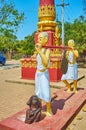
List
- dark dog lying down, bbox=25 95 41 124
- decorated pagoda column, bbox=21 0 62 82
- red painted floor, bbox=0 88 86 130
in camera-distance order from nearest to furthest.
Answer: red painted floor, bbox=0 88 86 130 → dark dog lying down, bbox=25 95 41 124 → decorated pagoda column, bbox=21 0 62 82

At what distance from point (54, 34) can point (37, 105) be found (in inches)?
293

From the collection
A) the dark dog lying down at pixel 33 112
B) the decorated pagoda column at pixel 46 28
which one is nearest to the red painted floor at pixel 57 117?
the dark dog lying down at pixel 33 112

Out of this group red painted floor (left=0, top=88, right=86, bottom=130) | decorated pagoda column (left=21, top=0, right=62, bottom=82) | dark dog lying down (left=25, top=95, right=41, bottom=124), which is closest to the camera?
red painted floor (left=0, top=88, right=86, bottom=130)

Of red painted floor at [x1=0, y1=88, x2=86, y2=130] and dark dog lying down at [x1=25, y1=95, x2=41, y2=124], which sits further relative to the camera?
dark dog lying down at [x1=25, y1=95, x2=41, y2=124]

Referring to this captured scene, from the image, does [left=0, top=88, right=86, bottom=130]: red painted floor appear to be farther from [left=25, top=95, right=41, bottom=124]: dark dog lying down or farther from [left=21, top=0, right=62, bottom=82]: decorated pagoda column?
[left=21, top=0, right=62, bottom=82]: decorated pagoda column

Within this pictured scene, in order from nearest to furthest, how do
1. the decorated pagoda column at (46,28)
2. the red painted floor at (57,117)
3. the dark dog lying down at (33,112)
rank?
the red painted floor at (57,117) → the dark dog lying down at (33,112) → the decorated pagoda column at (46,28)

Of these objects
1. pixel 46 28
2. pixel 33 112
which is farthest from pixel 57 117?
pixel 46 28

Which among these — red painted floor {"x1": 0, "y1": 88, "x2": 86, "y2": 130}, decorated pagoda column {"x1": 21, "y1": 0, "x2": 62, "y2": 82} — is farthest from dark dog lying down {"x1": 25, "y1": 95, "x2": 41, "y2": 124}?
decorated pagoda column {"x1": 21, "y1": 0, "x2": 62, "y2": 82}

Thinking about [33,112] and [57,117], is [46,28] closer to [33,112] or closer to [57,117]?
[57,117]

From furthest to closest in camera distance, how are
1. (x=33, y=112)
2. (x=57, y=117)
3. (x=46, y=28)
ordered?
(x=46, y=28)
(x=57, y=117)
(x=33, y=112)

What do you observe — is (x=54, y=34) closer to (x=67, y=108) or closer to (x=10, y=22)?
(x=67, y=108)

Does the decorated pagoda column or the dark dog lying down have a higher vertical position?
the decorated pagoda column

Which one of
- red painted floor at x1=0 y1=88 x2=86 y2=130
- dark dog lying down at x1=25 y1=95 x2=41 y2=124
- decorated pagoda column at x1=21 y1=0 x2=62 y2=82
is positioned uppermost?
decorated pagoda column at x1=21 y1=0 x2=62 y2=82

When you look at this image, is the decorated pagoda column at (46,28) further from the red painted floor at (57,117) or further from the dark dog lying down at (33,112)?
the dark dog lying down at (33,112)
